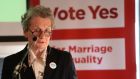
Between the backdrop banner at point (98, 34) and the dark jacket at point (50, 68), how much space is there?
1216 millimetres

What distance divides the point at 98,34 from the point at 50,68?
1323 mm

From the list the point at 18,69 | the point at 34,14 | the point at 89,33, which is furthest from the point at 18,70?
the point at 89,33

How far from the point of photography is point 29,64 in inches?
62.5

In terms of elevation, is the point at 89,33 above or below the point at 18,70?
above

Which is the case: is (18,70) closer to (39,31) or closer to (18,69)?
(18,69)

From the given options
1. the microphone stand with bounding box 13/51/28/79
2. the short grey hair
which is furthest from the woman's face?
the microphone stand with bounding box 13/51/28/79

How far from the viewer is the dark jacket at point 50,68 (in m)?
1.57

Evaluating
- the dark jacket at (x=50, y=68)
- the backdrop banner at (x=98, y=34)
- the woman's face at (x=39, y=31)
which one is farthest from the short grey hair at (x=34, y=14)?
the backdrop banner at (x=98, y=34)

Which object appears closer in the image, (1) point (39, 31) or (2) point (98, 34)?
(1) point (39, 31)

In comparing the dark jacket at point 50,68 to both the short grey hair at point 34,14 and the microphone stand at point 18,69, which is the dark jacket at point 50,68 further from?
the short grey hair at point 34,14

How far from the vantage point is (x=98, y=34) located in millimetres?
2844

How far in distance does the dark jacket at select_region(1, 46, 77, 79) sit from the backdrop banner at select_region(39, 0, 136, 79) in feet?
3.99

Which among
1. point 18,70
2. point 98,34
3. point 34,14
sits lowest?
point 18,70

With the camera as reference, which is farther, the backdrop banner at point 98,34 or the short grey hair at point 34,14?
the backdrop banner at point 98,34
